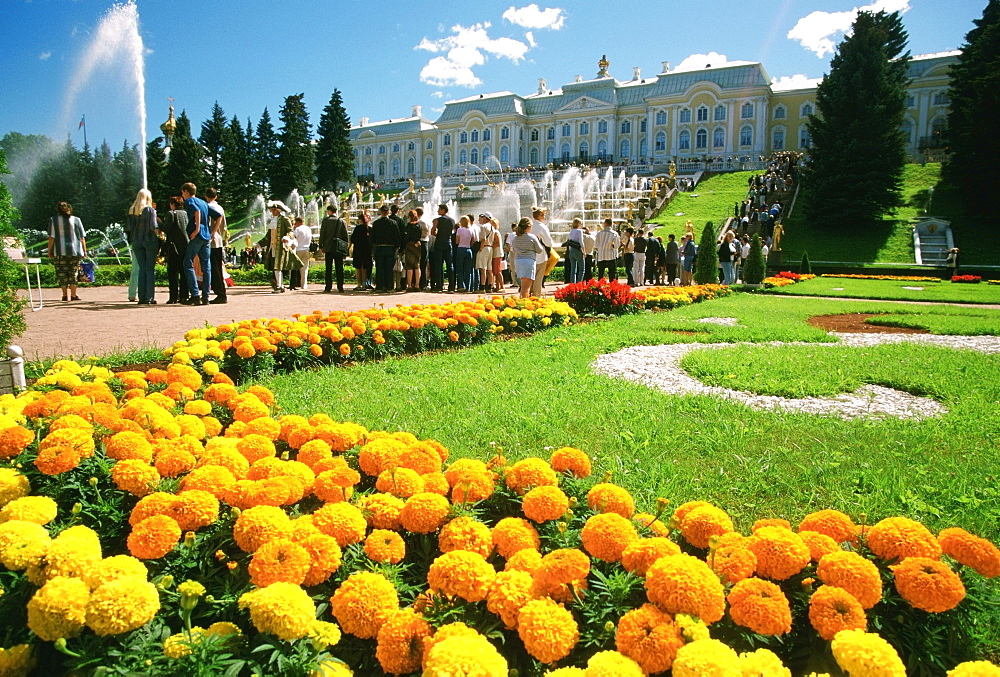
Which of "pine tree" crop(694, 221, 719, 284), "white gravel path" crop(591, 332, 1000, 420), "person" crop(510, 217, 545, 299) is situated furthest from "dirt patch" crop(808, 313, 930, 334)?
"pine tree" crop(694, 221, 719, 284)

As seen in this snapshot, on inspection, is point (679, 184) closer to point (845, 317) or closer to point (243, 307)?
point (845, 317)

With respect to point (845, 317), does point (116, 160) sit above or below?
above

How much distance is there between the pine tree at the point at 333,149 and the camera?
63.0 metres

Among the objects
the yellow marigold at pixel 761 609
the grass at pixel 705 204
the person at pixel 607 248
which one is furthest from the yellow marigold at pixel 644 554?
the grass at pixel 705 204

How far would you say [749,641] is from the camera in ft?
4.86

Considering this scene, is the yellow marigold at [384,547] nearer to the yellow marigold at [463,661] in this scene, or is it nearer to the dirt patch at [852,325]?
the yellow marigold at [463,661]

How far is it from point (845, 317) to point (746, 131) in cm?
5850

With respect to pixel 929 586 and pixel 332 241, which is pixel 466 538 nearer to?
Result: pixel 929 586

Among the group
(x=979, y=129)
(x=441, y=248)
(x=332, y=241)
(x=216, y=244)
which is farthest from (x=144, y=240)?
(x=979, y=129)

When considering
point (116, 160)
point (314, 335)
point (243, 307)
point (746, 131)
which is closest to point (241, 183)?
point (116, 160)

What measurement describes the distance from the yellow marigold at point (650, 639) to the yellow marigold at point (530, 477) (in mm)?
655

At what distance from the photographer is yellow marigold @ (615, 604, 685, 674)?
1.32 meters

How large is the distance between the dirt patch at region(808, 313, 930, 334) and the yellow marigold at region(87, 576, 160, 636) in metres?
8.50

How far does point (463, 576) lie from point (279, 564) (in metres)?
0.44
